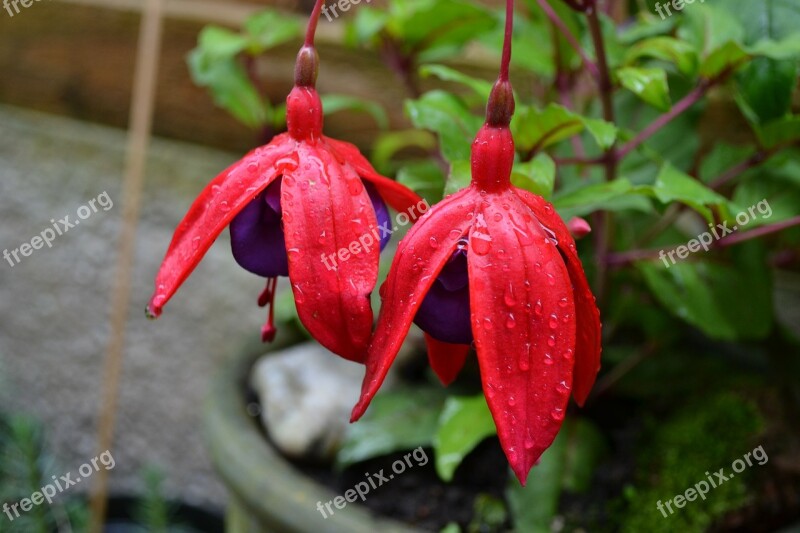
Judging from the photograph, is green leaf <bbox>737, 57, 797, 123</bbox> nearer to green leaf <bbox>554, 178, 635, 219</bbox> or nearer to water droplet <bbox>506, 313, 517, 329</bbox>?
green leaf <bbox>554, 178, 635, 219</bbox>

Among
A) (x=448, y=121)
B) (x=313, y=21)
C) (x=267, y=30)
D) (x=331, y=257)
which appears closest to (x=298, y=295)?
(x=331, y=257)

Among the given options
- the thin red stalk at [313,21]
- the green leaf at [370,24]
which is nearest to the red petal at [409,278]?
the thin red stalk at [313,21]

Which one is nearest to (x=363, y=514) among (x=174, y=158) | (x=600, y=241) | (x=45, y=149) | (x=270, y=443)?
(x=270, y=443)

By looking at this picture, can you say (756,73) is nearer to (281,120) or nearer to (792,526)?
(792,526)

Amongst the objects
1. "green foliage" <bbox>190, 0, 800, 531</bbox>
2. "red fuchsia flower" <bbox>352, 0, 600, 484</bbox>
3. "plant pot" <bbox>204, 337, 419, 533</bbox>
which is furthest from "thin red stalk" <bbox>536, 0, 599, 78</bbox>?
"plant pot" <bbox>204, 337, 419, 533</bbox>

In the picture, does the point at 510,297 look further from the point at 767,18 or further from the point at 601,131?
the point at 767,18

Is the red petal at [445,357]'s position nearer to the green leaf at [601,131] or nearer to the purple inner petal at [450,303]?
the purple inner petal at [450,303]
